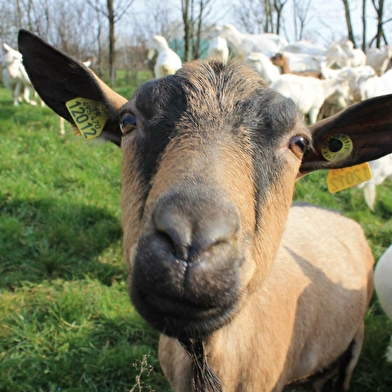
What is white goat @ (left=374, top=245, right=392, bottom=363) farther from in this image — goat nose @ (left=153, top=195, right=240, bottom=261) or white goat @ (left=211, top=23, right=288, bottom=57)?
white goat @ (left=211, top=23, right=288, bottom=57)

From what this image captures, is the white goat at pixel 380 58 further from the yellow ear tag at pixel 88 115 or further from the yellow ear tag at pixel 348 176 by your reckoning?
the yellow ear tag at pixel 88 115

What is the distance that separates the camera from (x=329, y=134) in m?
2.83

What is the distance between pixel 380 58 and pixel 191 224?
1982cm

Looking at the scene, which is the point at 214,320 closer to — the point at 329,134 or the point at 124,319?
the point at 329,134

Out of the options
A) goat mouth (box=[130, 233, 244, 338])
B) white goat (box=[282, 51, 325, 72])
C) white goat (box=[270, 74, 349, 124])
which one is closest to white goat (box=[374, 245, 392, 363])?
goat mouth (box=[130, 233, 244, 338])

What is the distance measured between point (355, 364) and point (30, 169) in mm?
6011

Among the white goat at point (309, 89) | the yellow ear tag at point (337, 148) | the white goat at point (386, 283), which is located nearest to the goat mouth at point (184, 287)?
the yellow ear tag at point (337, 148)

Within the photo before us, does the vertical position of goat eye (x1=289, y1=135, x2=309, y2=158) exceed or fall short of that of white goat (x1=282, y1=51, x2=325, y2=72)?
it falls short

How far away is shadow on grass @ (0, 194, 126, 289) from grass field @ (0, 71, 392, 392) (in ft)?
0.05

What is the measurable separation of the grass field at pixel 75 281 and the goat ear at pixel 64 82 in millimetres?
295

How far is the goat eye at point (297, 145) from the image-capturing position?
2.39m

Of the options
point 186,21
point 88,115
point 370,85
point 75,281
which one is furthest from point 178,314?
point 186,21

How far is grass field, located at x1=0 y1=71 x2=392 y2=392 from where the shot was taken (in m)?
Result: 3.78

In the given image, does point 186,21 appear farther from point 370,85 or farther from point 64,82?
point 64,82
